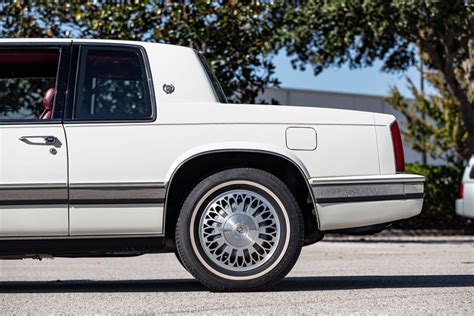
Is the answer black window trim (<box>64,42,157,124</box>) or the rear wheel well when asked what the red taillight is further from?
black window trim (<box>64,42,157,124</box>)

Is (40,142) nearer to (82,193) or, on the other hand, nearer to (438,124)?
(82,193)

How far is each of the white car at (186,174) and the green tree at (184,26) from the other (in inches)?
415

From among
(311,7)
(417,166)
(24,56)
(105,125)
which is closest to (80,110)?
(105,125)

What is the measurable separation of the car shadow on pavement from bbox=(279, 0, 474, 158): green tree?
1086cm

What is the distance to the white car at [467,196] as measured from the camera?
1720 cm

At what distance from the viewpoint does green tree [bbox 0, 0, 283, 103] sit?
1741 cm

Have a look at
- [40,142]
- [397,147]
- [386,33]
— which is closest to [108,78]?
A: [40,142]

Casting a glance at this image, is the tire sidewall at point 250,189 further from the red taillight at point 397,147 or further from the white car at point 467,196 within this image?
the white car at point 467,196

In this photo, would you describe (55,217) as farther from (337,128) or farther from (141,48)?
(337,128)

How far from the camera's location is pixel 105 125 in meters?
6.58

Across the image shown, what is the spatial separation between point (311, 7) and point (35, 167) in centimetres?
1415

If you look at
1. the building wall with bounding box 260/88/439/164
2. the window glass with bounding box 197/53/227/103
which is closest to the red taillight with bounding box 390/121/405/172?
the window glass with bounding box 197/53/227/103

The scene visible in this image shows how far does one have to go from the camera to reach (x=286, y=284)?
292 inches

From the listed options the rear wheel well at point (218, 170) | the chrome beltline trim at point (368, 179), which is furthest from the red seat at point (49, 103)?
the chrome beltline trim at point (368, 179)
